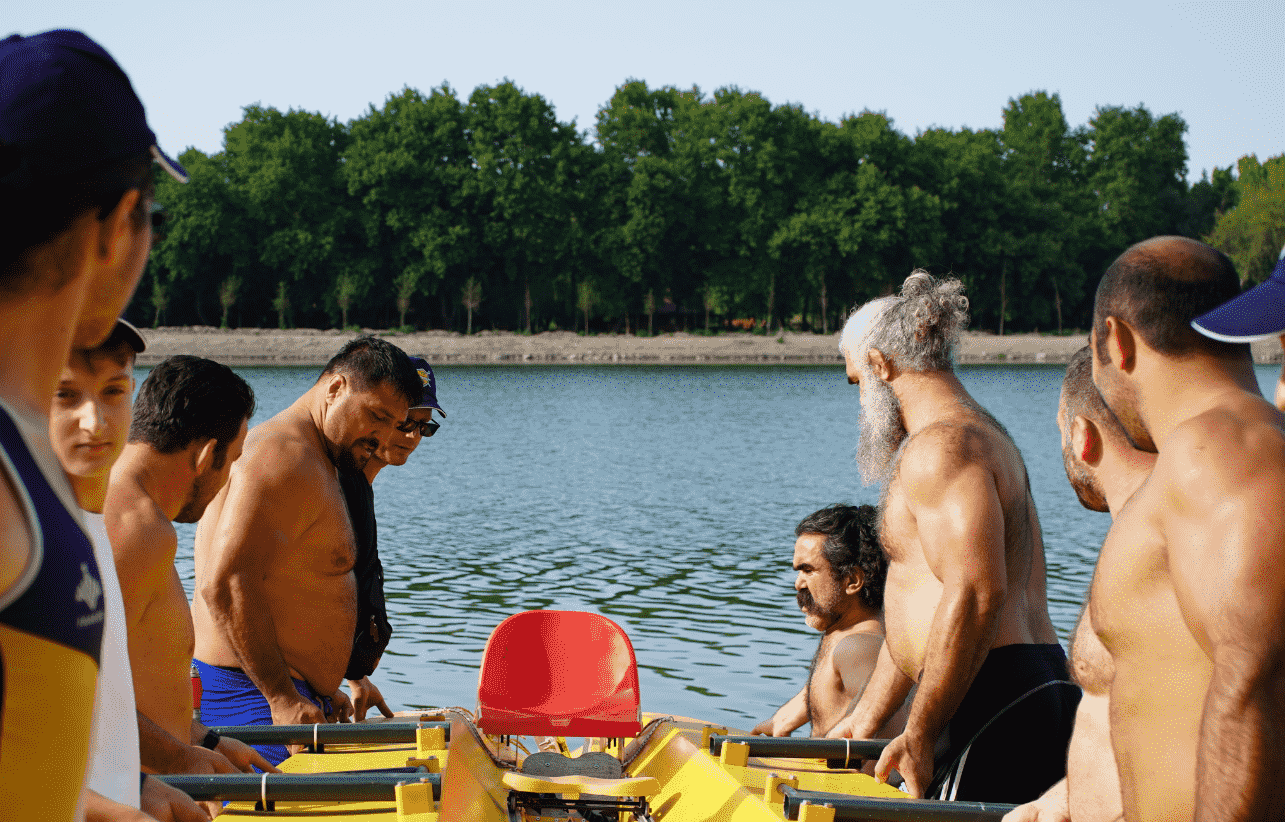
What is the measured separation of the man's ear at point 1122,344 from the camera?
7.94ft

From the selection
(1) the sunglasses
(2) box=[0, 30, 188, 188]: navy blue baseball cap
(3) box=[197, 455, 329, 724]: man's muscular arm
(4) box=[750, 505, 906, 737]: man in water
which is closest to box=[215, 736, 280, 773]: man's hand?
(3) box=[197, 455, 329, 724]: man's muscular arm

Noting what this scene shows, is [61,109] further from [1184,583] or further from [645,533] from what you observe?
[645,533]

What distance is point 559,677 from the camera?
5602 millimetres

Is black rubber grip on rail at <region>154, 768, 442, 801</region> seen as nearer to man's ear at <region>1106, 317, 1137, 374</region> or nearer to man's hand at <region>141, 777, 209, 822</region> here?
man's hand at <region>141, 777, 209, 822</region>

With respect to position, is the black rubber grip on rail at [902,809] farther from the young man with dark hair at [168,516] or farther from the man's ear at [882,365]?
the young man with dark hair at [168,516]

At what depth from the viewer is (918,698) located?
399cm

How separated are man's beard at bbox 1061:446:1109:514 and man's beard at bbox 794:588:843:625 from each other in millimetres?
1889

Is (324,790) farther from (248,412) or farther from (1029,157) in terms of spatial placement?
(1029,157)

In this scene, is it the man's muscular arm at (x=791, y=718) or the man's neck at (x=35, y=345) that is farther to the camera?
the man's muscular arm at (x=791, y=718)

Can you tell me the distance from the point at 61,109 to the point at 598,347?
66511 millimetres

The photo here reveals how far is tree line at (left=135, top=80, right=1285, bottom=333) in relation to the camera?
233 ft

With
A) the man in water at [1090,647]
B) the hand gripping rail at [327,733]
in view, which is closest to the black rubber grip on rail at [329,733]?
the hand gripping rail at [327,733]

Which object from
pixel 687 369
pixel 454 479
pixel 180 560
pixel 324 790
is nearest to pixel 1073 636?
pixel 324 790

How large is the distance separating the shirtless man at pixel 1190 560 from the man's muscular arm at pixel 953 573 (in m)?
1.34
